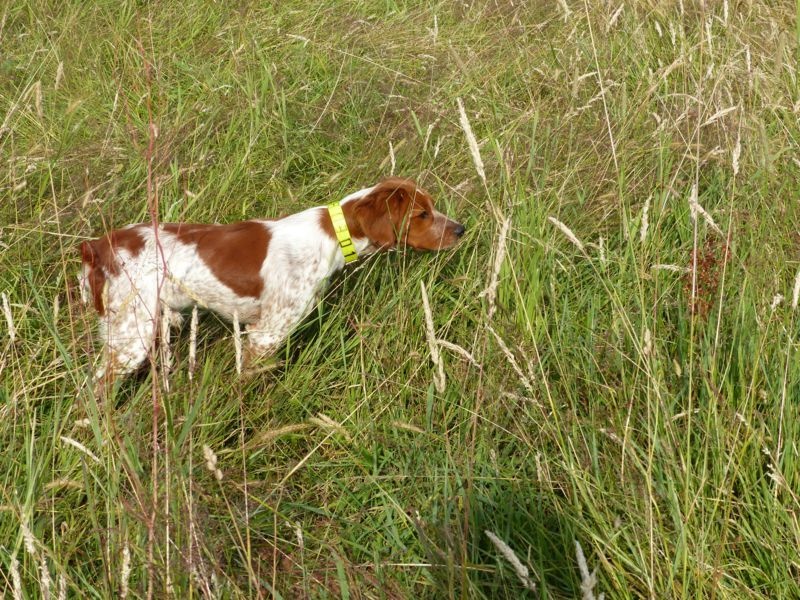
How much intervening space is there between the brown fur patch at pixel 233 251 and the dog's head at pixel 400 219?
1.39ft

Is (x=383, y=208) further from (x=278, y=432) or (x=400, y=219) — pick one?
(x=278, y=432)

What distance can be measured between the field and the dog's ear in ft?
0.58

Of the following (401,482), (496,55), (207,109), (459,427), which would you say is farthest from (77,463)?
(496,55)

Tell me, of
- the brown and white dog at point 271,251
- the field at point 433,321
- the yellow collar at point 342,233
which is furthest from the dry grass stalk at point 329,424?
the yellow collar at point 342,233

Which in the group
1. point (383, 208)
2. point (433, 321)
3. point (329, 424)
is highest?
point (383, 208)

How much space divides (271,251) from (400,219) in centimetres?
54

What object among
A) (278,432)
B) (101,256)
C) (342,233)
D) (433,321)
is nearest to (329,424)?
(278,432)

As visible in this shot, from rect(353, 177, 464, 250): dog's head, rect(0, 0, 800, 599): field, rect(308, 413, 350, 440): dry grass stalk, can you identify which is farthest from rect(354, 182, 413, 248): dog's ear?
rect(308, 413, 350, 440): dry grass stalk

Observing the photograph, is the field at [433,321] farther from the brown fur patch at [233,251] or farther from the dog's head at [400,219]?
the brown fur patch at [233,251]

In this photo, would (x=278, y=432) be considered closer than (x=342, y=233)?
Yes

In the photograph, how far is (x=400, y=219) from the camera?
12.5ft

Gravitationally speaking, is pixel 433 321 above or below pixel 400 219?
below

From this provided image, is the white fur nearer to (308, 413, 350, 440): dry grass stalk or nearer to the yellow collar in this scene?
the yellow collar

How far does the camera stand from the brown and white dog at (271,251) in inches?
148
